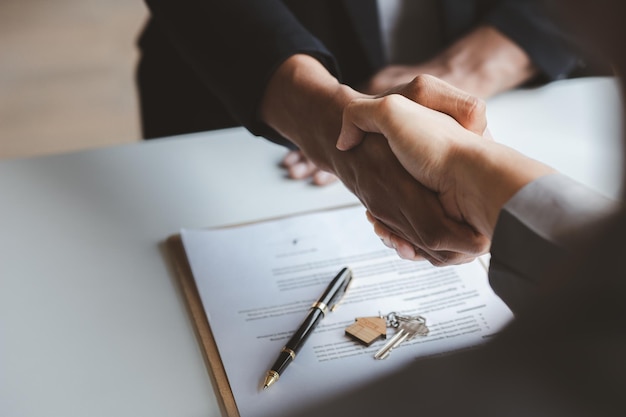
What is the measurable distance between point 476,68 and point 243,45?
0.42 metres

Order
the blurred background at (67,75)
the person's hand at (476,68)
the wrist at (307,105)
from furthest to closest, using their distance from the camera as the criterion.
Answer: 1. the blurred background at (67,75)
2. the person's hand at (476,68)
3. the wrist at (307,105)

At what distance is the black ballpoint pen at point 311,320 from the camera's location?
0.66m

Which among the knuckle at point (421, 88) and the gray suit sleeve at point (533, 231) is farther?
the knuckle at point (421, 88)

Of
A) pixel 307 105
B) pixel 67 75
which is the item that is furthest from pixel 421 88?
pixel 67 75

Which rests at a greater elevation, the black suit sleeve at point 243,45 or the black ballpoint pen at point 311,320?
the black suit sleeve at point 243,45

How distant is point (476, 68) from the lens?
117cm

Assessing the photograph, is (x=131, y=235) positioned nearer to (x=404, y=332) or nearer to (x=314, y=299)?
(x=314, y=299)

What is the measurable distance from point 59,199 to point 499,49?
0.71m

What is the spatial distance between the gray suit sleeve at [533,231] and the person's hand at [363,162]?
125mm

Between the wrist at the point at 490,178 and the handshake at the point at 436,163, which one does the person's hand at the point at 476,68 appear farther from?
the wrist at the point at 490,178

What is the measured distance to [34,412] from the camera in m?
0.65

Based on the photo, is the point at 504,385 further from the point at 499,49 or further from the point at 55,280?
the point at 499,49

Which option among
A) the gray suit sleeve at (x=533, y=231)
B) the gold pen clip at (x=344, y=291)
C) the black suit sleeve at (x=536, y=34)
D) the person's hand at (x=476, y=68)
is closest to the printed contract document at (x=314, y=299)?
the gold pen clip at (x=344, y=291)

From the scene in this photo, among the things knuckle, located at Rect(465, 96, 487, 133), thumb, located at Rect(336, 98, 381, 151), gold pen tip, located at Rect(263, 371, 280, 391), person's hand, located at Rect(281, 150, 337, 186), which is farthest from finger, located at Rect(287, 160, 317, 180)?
gold pen tip, located at Rect(263, 371, 280, 391)
